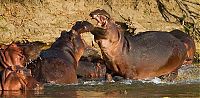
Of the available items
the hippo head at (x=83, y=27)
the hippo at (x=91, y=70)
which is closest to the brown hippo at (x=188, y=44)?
the hippo at (x=91, y=70)

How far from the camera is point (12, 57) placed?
11148 millimetres

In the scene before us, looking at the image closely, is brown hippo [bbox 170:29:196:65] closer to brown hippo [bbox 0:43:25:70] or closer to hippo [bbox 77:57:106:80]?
hippo [bbox 77:57:106:80]

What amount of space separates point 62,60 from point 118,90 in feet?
4.82

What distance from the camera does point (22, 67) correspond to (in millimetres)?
10734

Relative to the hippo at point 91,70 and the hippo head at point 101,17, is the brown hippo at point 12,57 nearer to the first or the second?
the hippo at point 91,70

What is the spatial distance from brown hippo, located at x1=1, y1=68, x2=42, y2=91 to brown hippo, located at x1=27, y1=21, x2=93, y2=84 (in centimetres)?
98

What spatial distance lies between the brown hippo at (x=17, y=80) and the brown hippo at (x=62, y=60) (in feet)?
3.20

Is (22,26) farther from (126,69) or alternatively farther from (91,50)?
(126,69)

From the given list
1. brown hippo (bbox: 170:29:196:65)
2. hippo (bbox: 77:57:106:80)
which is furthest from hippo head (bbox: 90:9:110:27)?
brown hippo (bbox: 170:29:196:65)

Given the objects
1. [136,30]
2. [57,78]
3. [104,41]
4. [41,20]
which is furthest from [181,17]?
[57,78]

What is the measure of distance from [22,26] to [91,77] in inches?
133

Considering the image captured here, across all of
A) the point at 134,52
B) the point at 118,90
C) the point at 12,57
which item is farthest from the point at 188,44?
the point at 12,57

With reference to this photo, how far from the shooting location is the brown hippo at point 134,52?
12961 mm

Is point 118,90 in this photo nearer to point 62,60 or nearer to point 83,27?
point 62,60
